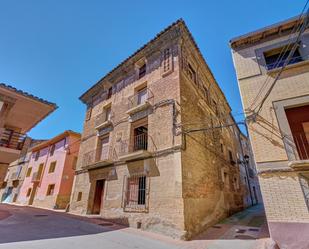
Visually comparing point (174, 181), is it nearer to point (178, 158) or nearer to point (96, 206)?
point (178, 158)

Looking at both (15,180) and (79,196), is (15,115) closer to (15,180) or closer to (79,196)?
(79,196)

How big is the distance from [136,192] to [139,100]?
17.3 feet

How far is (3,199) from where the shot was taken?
75.3 ft

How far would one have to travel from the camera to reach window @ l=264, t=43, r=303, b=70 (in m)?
6.54

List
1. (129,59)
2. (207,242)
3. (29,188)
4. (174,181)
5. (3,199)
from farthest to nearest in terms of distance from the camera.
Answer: (3,199) < (29,188) < (129,59) < (174,181) < (207,242)

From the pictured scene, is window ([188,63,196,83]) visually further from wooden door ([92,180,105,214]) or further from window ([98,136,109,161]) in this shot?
wooden door ([92,180,105,214])

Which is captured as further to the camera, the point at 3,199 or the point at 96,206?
the point at 3,199

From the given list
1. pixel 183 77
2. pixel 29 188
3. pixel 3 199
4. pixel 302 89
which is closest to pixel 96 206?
pixel 183 77

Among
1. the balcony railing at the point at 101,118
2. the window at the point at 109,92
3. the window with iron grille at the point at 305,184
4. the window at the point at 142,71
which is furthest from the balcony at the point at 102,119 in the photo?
the window with iron grille at the point at 305,184

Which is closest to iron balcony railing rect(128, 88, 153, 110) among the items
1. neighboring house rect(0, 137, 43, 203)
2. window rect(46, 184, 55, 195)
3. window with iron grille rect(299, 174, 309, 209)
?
window with iron grille rect(299, 174, 309, 209)

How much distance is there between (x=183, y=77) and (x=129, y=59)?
181 inches

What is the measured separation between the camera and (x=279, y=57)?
6.73 m

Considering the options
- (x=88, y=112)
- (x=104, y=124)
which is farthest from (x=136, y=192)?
(x=88, y=112)

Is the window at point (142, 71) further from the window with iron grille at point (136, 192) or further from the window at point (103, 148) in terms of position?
the window with iron grille at point (136, 192)
